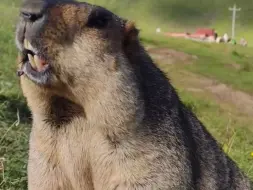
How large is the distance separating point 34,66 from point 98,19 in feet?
1.54

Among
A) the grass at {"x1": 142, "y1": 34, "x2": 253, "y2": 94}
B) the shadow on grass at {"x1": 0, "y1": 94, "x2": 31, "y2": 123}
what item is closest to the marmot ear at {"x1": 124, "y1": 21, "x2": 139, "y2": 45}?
the shadow on grass at {"x1": 0, "y1": 94, "x2": 31, "y2": 123}

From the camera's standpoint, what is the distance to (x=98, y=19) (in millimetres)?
4012

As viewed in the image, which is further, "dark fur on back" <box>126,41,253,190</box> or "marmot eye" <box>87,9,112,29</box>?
"dark fur on back" <box>126,41,253,190</box>

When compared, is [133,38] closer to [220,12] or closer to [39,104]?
[39,104]

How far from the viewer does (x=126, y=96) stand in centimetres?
401

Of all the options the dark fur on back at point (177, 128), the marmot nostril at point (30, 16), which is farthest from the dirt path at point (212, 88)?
the marmot nostril at point (30, 16)

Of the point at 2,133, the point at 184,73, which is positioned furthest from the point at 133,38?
the point at 184,73

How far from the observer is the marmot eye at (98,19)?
3.96m

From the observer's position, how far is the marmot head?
12.4ft

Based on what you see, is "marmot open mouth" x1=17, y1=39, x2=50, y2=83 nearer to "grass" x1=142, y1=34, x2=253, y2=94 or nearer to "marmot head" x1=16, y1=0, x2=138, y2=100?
"marmot head" x1=16, y1=0, x2=138, y2=100

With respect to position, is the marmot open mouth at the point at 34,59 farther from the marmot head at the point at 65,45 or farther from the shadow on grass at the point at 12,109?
the shadow on grass at the point at 12,109

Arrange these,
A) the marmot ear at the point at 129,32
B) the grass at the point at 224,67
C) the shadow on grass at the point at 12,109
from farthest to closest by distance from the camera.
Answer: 1. the grass at the point at 224,67
2. the shadow on grass at the point at 12,109
3. the marmot ear at the point at 129,32

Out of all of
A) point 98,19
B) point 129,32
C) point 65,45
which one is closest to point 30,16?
point 65,45

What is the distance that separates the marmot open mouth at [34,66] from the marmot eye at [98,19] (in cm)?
35
